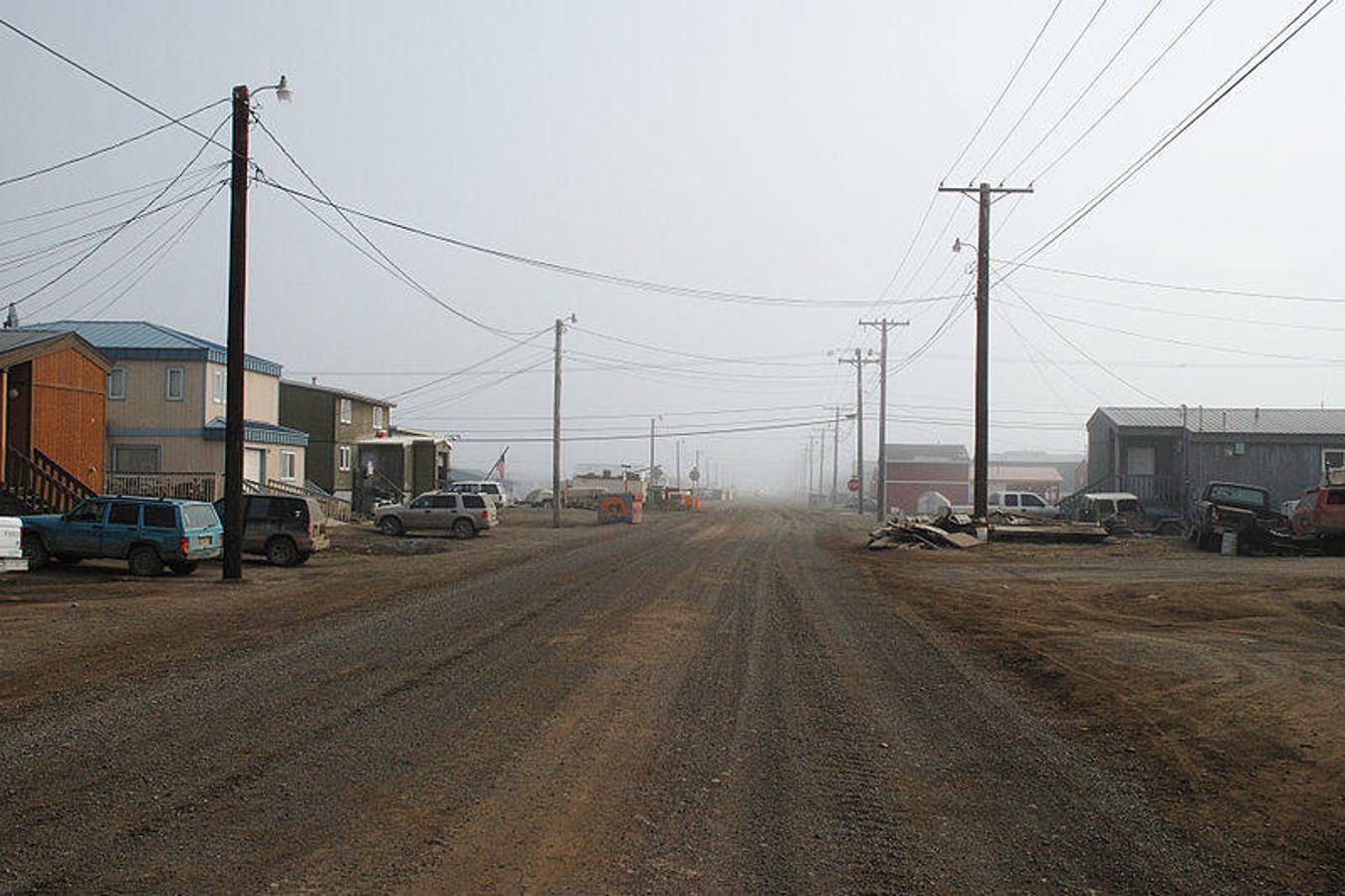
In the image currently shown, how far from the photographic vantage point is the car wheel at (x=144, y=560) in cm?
2198

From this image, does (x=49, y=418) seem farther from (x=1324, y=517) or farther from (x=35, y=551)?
(x=1324, y=517)

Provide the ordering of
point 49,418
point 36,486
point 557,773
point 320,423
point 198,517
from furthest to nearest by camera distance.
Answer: point 320,423 < point 49,418 < point 36,486 < point 198,517 < point 557,773

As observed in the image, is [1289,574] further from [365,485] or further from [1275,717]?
[365,485]

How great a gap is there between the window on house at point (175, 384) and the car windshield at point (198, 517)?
1614 centimetres

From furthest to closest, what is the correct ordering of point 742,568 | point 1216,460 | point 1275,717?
point 1216,460
point 742,568
point 1275,717

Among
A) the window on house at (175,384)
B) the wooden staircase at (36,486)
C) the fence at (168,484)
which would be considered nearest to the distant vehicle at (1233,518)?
→ the wooden staircase at (36,486)

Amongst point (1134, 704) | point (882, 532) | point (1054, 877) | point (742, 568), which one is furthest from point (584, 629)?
point (882, 532)

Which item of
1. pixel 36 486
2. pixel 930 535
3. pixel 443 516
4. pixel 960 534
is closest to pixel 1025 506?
pixel 960 534

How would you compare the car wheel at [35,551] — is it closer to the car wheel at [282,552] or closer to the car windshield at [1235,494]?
the car wheel at [282,552]

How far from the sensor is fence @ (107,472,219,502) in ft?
120

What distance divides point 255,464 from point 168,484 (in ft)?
14.0

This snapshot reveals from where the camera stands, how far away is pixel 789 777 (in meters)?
7.44

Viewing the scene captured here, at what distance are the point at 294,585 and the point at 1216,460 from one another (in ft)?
122

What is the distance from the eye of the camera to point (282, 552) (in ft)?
85.4
